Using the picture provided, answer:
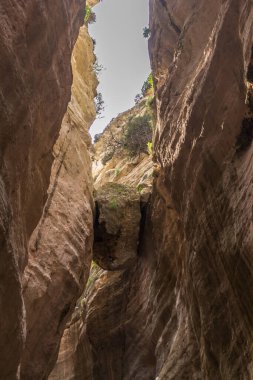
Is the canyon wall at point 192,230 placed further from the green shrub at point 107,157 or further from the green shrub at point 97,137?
the green shrub at point 97,137

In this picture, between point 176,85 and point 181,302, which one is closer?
point 181,302

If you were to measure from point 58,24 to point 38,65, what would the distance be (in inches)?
51.1

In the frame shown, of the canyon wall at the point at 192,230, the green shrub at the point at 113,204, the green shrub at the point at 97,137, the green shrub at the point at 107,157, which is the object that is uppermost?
the green shrub at the point at 97,137

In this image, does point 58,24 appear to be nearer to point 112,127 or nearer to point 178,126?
point 178,126

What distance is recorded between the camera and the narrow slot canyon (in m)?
8.23

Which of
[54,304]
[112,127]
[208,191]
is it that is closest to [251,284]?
[208,191]

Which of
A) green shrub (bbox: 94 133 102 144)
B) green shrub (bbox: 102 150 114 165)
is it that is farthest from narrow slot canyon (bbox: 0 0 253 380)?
green shrub (bbox: 94 133 102 144)

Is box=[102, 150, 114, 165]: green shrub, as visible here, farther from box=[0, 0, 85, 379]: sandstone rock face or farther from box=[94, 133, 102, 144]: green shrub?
box=[0, 0, 85, 379]: sandstone rock face

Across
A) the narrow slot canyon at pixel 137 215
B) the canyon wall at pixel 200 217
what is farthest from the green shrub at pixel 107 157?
the canyon wall at pixel 200 217

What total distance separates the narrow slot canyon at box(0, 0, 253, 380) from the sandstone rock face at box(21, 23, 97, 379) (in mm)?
49

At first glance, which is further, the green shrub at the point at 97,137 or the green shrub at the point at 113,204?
the green shrub at the point at 97,137

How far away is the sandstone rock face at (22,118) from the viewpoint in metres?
7.18

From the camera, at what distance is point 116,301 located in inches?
718

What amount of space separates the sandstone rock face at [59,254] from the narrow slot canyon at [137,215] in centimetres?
5
